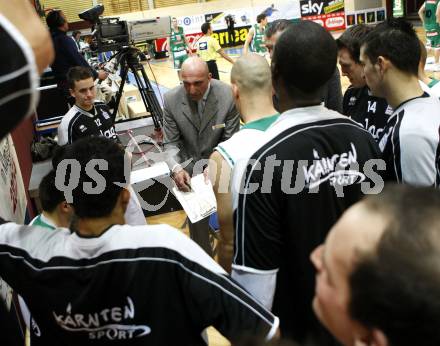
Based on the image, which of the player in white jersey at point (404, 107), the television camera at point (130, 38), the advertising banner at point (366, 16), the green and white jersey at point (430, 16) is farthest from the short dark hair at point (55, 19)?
the advertising banner at point (366, 16)

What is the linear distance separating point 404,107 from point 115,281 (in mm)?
1415

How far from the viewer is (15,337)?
1418 mm

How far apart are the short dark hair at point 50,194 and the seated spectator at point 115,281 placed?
46cm

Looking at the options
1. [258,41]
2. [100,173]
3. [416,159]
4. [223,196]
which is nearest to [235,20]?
[258,41]

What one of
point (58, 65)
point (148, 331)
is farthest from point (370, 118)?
point (58, 65)

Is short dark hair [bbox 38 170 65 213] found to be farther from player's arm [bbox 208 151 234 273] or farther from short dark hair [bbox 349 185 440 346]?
short dark hair [bbox 349 185 440 346]

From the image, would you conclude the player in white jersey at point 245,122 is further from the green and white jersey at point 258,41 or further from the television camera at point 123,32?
the green and white jersey at point 258,41

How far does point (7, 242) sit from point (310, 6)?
1984 centimetres

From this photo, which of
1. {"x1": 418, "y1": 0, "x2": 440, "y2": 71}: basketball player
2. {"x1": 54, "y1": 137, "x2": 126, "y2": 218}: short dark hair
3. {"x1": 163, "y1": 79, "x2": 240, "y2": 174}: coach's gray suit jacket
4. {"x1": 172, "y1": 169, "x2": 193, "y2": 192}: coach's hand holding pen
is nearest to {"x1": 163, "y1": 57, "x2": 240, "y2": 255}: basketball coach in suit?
{"x1": 163, "y1": 79, "x2": 240, "y2": 174}: coach's gray suit jacket

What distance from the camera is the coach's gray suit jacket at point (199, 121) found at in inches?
151

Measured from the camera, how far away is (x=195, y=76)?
12.0ft

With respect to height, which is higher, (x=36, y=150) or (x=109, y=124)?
(x=109, y=124)

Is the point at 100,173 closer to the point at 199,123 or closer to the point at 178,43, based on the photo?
the point at 199,123

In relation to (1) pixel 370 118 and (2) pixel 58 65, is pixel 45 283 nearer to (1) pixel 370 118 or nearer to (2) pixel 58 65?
(1) pixel 370 118
